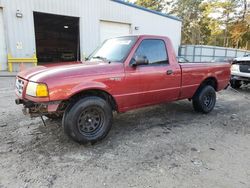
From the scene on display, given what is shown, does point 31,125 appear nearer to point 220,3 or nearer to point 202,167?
point 202,167

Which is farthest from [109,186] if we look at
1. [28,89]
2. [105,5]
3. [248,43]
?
[248,43]

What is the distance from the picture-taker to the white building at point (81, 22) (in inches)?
449

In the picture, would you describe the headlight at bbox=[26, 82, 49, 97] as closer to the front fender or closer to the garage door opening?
the front fender

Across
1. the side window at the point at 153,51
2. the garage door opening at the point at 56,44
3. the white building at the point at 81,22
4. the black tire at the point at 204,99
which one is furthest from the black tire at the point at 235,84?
the garage door opening at the point at 56,44

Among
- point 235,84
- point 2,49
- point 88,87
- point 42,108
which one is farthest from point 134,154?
point 2,49

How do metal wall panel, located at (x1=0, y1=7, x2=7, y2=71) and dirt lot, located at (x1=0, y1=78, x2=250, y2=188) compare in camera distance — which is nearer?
dirt lot, located at (x1=0, y1=78, x2=250, y2=188)

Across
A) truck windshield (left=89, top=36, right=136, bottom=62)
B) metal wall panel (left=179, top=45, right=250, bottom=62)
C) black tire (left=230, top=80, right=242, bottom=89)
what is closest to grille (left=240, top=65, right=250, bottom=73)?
black tire (left=230, top=80, right=242, bottom=89)

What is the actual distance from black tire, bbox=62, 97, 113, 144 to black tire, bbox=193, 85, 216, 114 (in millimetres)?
2633

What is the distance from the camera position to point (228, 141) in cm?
386

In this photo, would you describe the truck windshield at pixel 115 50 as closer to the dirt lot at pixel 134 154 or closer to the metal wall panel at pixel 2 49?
the dirt lot at pixel 134 154

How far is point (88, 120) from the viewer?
11.4 ft

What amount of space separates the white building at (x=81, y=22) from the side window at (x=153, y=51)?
390 inches

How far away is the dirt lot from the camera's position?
104 inches

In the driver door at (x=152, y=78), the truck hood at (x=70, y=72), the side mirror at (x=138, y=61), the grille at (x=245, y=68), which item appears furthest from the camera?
the grille at (x=245, y=68)
